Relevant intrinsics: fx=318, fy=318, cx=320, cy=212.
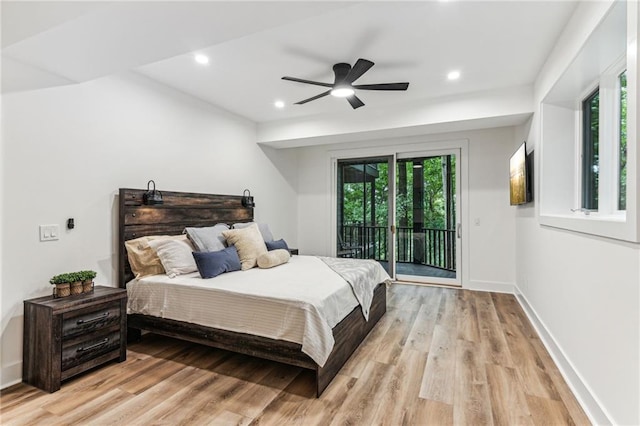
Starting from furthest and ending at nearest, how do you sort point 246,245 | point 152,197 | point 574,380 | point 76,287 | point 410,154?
point 410,154
point 246,245
point 152,197
point 76,287
point 574,380

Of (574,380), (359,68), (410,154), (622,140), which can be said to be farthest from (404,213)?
(574,380)

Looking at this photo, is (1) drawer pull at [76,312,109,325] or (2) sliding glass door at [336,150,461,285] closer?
(1) drawer pull at [76,312,109,325]

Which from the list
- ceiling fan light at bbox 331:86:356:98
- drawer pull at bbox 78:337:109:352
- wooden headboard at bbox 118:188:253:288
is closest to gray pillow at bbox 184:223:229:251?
wooden headboard at bbox 118:188:253:288

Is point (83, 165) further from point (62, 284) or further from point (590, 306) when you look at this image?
point (590, 306)

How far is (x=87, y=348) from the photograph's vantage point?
242cm

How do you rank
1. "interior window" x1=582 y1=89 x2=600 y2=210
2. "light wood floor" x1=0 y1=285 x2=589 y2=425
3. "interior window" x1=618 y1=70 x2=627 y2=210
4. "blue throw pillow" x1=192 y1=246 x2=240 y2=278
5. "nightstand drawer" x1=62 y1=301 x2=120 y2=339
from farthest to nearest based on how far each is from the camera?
"blue throw pillow" x1=192 y1=246 x2=240 y2=278, "interior window" x1=582 y1=89 x2=600 y2=210, "nightstand drawer" x1=62 y1=301 x2=120 y2=339, "interior window" x1=618 y1=70 x2=627 y2=210, "light wood floor" x1=0 y1=285 x2=589 y2=425

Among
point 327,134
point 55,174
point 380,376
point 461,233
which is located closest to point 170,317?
point 55,174

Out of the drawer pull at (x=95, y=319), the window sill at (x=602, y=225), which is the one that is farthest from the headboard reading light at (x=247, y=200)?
the window sill at (x=602, y=225)

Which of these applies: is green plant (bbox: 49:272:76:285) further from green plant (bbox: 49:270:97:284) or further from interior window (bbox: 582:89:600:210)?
interior window (bbox: 582:89:600:210)

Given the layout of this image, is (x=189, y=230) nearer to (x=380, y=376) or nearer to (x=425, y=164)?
(x=380, y=376)

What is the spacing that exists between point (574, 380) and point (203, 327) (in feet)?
9.09

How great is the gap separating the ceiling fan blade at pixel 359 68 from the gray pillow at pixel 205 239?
2.13m

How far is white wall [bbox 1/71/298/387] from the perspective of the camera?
7.73 ft

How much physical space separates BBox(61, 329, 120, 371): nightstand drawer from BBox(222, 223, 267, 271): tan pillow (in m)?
1.24
